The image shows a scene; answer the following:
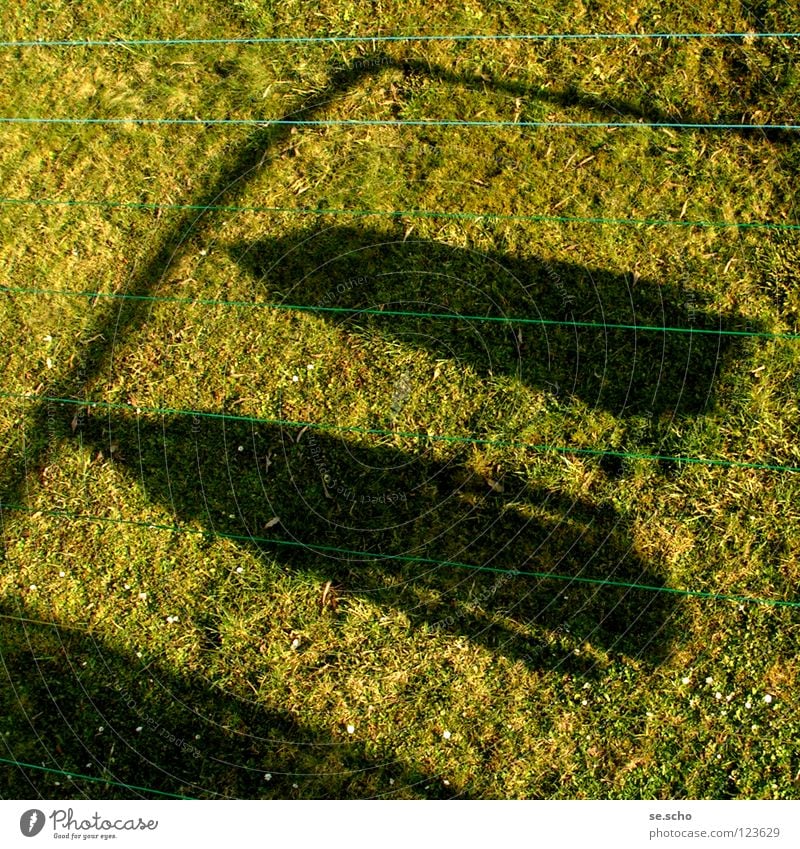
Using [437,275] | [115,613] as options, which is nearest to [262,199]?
[437,275]

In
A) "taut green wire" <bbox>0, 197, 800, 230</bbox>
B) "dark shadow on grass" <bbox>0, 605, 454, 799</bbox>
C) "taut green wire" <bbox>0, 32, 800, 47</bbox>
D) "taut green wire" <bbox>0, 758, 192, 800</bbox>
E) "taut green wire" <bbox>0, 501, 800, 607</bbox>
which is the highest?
"taut green wire" <bbox>0, 32, 800, 47</bbox>

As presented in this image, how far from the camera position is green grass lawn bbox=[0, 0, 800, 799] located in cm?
561

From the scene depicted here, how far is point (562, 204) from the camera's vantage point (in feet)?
19.5

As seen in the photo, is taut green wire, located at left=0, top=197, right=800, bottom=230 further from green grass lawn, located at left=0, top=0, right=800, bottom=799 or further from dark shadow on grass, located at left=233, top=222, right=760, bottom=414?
dark shadow on grass, located at left=233, top=222, right=760, bottom=414

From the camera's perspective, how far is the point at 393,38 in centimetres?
622

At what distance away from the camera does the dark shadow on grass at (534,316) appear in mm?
5781

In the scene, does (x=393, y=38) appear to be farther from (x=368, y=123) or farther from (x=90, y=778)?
(x=90, y=778)

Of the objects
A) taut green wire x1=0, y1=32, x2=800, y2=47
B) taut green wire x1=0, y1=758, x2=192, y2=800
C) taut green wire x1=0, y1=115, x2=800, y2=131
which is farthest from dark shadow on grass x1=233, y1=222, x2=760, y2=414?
taut green wire x1=0, y1=758, x2=192, y2=800

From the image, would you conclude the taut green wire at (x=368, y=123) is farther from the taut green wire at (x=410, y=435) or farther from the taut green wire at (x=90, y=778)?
the taut green wire at (x=90, y=778)

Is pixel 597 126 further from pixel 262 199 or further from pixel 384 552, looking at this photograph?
pixel 384 552

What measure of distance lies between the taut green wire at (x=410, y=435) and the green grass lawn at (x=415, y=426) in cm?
3

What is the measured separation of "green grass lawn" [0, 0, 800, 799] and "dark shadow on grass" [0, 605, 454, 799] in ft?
0.09

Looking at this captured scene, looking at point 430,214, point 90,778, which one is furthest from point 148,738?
point 430,214

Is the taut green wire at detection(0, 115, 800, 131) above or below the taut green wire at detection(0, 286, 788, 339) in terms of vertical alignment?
above
